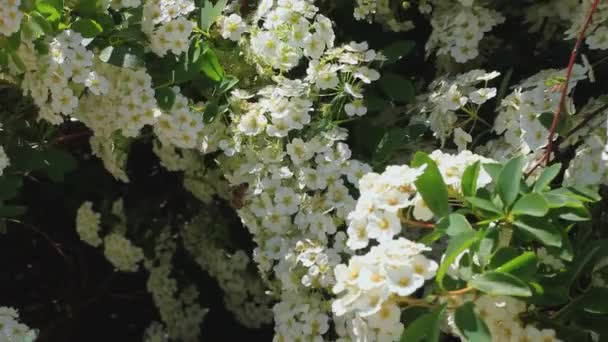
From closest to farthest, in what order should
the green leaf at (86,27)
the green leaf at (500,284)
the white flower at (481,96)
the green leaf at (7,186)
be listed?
Result: the green leaf at (500,284) < the white flower at (481,96) < the green leaf at (86,27) < the green leaf at (7,186)

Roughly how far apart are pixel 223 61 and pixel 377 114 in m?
0.42

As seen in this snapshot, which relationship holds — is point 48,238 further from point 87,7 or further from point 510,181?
point 510,181

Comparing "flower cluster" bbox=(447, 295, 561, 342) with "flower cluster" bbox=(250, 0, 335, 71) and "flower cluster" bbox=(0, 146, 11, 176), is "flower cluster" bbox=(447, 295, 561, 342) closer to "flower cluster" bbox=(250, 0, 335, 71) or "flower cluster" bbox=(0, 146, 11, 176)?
"flower cluster" bbox=(250, 0, 335, 71)

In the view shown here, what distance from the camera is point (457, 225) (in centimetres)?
168

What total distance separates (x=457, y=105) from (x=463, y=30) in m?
0.33

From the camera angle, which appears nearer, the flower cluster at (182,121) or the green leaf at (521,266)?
the green leaf at (521,266)

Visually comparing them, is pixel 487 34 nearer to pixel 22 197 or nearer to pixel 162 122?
pixel 162 122

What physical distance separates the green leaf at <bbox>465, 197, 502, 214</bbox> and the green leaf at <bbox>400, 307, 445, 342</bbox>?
0.20 m

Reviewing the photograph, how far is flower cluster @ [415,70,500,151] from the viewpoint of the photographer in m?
2.22

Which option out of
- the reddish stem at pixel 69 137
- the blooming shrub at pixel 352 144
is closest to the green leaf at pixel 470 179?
the blooming shrub at pixel 352 144

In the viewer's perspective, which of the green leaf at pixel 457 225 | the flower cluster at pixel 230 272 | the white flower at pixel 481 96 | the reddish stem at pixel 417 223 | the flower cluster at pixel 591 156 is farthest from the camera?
the flower cluster at pixel 230 272

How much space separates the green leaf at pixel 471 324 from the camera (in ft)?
5.23

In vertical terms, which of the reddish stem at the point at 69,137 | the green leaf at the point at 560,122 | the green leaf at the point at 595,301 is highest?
the green leaf at the point at 560,122

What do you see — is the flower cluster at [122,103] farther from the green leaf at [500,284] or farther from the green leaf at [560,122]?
the green leaf at [500,284]
